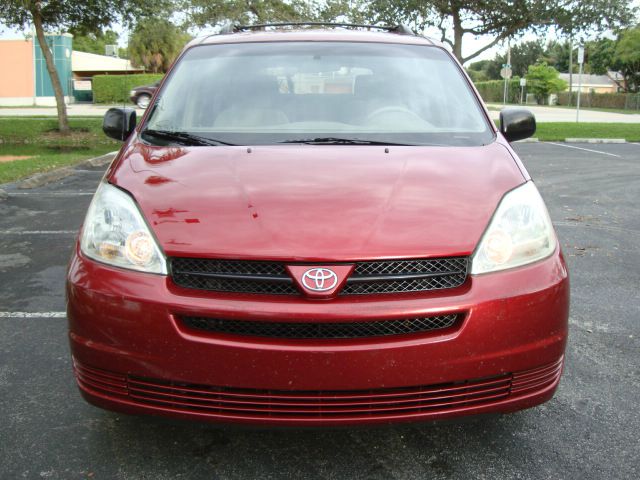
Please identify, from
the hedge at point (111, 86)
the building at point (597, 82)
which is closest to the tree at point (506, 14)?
the hedge at point (111, 86)

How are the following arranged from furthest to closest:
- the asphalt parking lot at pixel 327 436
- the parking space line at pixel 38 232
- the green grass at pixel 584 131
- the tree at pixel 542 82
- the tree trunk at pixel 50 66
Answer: the tree at pixel 542 82 → the green grass at pixel 584 131 → the tree trunk at pixel 50 66 → the parking space line at pixel 38 232 → the asphalt parking lot at pixel 327 436

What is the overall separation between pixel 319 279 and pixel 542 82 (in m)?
76.6

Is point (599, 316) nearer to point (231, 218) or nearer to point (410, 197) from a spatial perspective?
point (410, 197)

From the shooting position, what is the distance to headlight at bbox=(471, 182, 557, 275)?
2.18 meters

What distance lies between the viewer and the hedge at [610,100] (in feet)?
186

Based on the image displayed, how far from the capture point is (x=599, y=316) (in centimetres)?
399

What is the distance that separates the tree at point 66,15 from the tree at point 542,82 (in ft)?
208

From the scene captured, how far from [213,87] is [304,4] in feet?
77.7

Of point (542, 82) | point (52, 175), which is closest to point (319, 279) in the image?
point (52, 175)

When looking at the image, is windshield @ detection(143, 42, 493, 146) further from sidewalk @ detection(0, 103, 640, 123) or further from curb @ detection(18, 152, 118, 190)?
sidewalk @ detection(0, 103, 640, 123)

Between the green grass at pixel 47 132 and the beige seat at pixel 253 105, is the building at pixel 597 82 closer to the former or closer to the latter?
the green grass at pixel 47 132

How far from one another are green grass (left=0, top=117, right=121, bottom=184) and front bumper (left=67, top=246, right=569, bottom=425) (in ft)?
29.7

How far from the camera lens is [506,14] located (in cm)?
2102

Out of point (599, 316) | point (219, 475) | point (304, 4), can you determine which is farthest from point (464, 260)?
point (304, 4)
